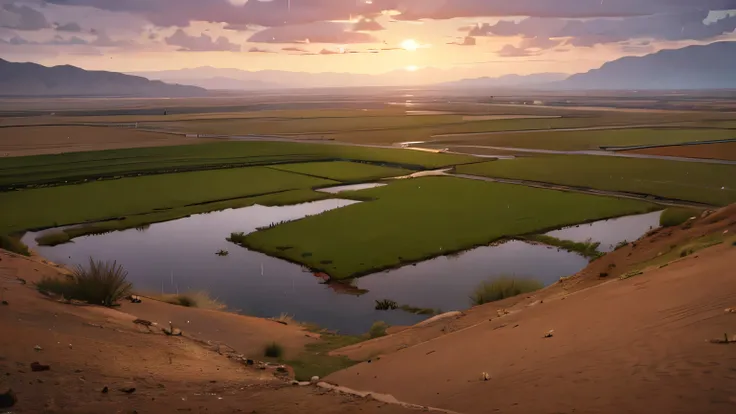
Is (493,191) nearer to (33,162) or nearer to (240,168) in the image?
(240,168)

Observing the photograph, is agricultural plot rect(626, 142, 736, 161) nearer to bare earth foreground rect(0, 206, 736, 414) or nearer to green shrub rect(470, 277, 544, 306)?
green shrub rect(470, 277, 544, 306)

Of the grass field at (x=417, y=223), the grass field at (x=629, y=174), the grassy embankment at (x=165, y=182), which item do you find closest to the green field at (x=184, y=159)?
the grassy embankment at (x=165, y=182)

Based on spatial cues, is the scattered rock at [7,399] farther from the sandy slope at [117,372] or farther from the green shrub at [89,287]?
the green shrub at [89,287]

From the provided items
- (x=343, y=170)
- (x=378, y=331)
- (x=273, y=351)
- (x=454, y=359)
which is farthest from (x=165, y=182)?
(x=454, y=359)

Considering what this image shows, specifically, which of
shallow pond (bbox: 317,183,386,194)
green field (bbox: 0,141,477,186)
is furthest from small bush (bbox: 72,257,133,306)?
green field (bbox: 0,141,477,186)

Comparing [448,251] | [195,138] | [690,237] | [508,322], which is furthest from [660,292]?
[195,138]

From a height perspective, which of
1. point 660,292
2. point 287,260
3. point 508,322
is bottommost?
point 287,260

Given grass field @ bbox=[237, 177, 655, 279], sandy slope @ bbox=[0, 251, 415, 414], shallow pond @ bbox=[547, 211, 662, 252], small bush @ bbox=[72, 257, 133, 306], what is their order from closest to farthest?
1. sandy slope @ bbox=[0, 251, 415, 414]
2. small bush @ bbox=[72, 257, 133, 306]
3. grass field @ bbox=[237, 177, 655, 279]
4. shallow pond @ bbox=[547, 211, 662, 252]
